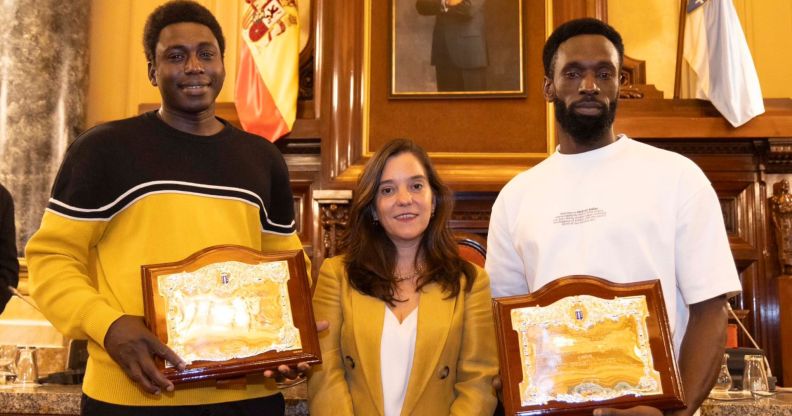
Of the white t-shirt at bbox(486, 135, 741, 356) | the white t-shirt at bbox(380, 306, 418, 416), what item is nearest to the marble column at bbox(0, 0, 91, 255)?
the white t-shirt at bbox(380, 306, 418, 416)

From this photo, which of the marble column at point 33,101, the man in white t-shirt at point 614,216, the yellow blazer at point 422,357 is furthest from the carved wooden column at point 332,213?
the man in white t-shirt at point 614,216

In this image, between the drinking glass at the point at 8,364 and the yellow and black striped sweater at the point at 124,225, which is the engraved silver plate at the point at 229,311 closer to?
the yellow and black striped sweater at the point at 124,225

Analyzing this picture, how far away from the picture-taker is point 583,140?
2.52m

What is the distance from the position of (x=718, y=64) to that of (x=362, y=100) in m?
2.26

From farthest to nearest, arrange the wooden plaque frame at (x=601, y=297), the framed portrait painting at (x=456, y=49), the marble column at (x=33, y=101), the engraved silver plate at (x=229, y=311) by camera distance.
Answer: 1. the marble column at (x=33, y=101)
2. the framed portrait painting at (x=456, y=49)
3. the engraved silver plate at (x=229, y=311)
4. the wooden plaque frame at (x=601, y=297)

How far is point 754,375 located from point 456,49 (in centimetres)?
292

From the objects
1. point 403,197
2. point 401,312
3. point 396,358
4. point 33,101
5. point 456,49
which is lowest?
point 396,358

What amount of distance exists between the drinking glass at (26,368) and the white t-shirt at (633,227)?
239 cm

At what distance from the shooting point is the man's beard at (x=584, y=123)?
2461mm

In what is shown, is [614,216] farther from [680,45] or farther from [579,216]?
[680,45]

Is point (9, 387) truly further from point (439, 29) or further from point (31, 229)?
point (439, 29)

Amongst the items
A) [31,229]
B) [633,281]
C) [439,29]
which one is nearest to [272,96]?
[439,29]

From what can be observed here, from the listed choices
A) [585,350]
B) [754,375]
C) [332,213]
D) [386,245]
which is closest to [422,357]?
[386,245]

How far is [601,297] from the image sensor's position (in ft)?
7.29
